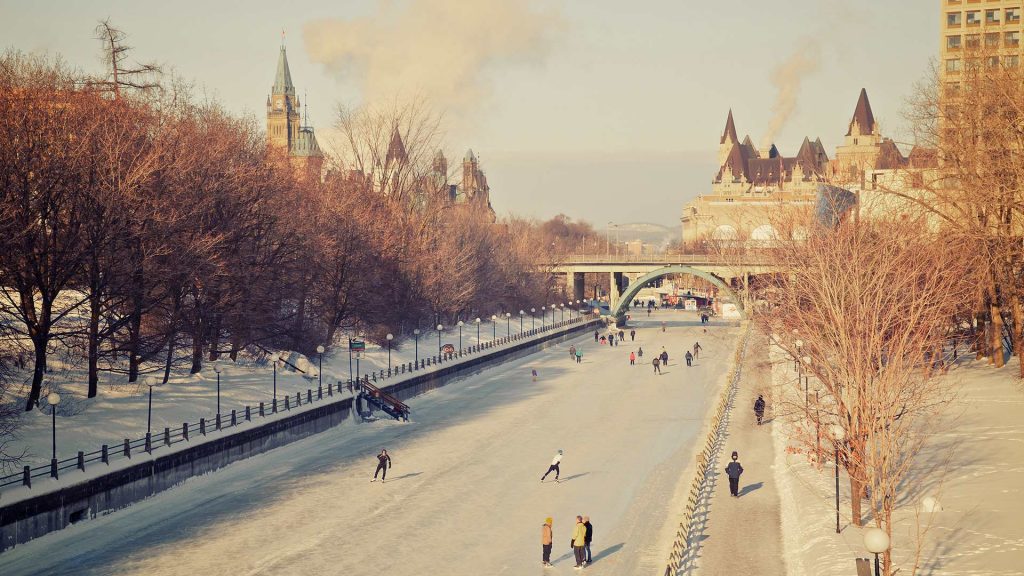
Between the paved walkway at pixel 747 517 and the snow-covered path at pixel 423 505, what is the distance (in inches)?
53.2

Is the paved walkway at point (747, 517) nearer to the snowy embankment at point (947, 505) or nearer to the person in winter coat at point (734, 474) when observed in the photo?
the person in winter coat at point (734, 474)

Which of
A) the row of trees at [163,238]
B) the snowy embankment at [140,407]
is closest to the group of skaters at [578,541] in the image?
the snowy embankment at [140,407]

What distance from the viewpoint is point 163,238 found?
39469 millimetres

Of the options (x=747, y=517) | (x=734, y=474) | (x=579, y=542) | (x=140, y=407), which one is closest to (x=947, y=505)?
(x=747, y=517)

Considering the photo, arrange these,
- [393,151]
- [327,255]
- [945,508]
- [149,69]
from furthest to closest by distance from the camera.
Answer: [393,151] < [327,255] < [149,69] < [945,508]

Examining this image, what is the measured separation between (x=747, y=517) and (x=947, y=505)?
5.10 m

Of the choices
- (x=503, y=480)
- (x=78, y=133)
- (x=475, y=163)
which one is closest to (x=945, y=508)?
(x=503, y=480)

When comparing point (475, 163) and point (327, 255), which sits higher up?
point (475, 163)

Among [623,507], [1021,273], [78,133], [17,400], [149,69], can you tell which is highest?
[149,69]

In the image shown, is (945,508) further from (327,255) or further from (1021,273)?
(327,255)

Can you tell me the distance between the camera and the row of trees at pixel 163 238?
35.0 m

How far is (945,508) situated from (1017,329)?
2012 centimetres

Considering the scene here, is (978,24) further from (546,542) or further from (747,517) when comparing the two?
(546,542)

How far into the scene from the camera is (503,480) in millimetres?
34594
